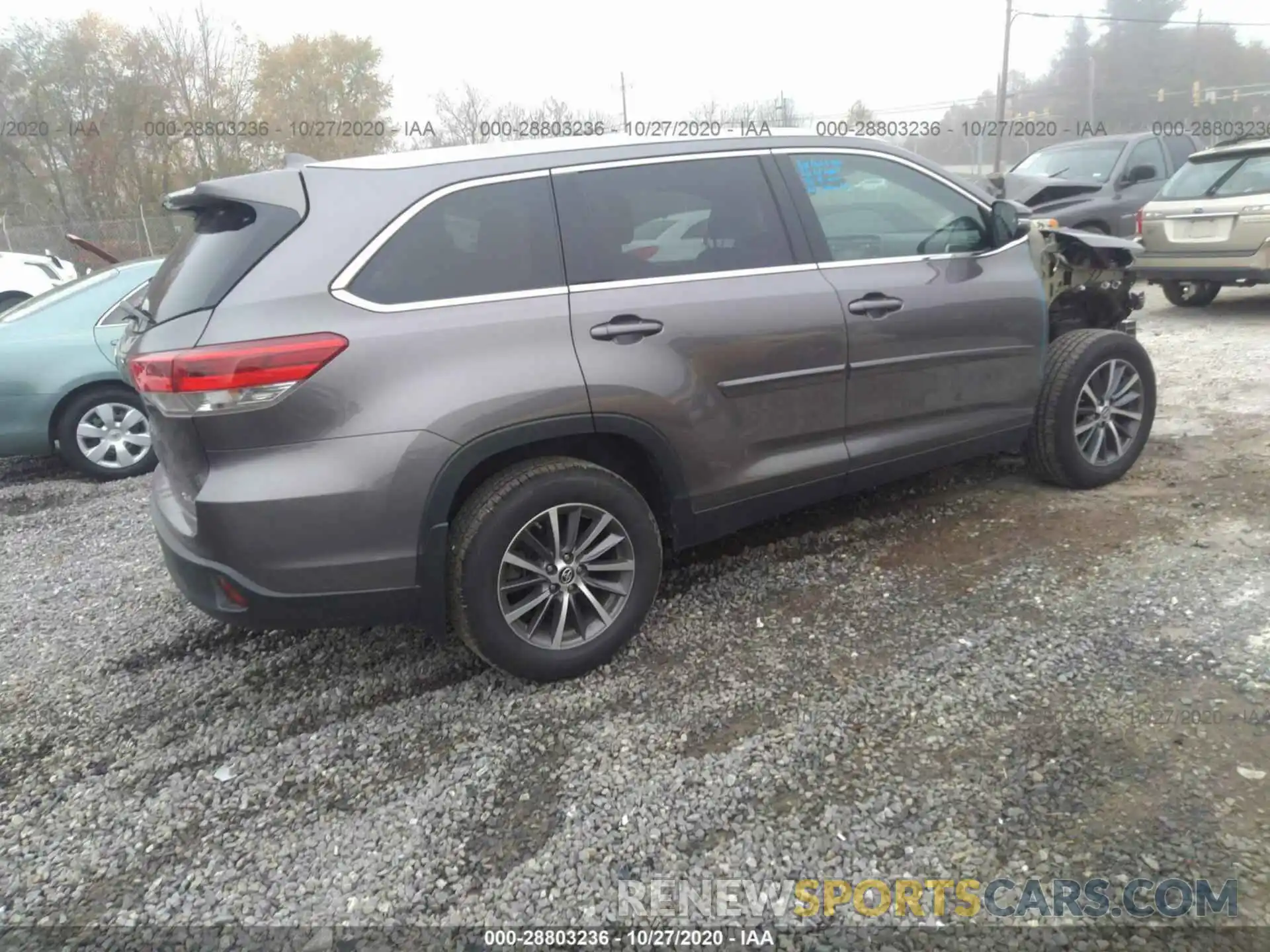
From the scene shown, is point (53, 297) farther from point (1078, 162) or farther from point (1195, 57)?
point (1195, 57)

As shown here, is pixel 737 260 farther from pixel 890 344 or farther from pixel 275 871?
pixel 275 871

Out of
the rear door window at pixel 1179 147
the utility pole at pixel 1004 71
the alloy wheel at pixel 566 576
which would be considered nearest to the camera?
the alloy wheel at pixel 566 576

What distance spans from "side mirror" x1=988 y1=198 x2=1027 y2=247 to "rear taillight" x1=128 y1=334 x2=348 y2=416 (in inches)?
116

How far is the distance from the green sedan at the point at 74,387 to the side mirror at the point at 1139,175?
34.0ft

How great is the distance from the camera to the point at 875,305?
3.49 m

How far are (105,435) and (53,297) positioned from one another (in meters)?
1.16

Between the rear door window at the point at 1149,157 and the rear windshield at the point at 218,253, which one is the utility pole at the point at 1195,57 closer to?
the rear door window at the point at 1149,157

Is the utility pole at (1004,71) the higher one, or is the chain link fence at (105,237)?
the utility pole at (1004,71)

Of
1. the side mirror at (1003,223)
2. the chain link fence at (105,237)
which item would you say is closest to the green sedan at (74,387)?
the side mirror at (1003,223)

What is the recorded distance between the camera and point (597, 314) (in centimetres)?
294

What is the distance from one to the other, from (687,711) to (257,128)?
113 feet

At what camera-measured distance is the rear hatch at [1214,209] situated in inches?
313

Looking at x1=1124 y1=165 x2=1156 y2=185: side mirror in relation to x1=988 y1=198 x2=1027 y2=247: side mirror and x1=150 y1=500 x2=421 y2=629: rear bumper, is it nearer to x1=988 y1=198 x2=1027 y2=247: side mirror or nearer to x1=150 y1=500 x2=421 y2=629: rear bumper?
x1=988 y1=198 x2=1027 y2=247: side mirror

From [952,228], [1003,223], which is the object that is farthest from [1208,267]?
[952,228]
